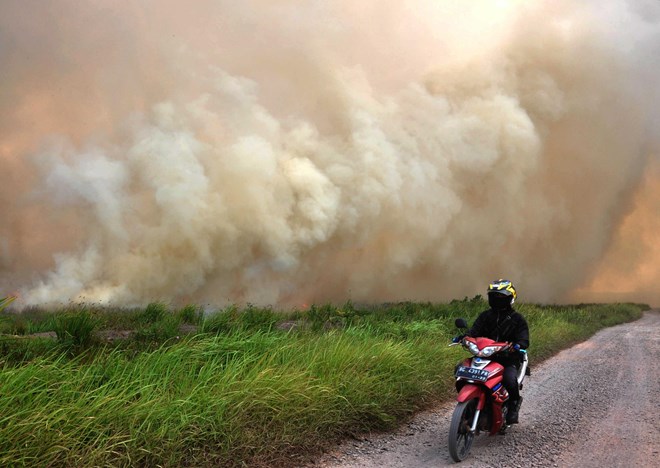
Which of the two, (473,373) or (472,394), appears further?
(473,373)

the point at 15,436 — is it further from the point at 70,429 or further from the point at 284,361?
the point at 284,361

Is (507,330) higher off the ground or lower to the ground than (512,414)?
higher

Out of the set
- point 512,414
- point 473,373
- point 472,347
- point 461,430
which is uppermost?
point 472,347

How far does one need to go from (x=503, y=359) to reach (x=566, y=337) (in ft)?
40.8

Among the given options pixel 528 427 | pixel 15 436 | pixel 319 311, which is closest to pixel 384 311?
pixel 319 311

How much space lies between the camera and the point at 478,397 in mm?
5340

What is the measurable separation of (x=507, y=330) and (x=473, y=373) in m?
0.97

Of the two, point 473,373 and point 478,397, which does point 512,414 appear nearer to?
point 478,397

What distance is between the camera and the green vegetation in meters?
3.88

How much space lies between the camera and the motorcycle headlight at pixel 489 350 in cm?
546

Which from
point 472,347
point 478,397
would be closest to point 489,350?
point 472,347

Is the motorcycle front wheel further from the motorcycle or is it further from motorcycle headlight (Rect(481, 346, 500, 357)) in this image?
motorcycle headlight (Rect(481, 346, 500, 357))

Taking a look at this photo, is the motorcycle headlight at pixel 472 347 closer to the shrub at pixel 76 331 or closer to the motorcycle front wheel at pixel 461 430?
the motorcycle front wheel at pixel 461 430

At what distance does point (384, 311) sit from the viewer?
18984mm
